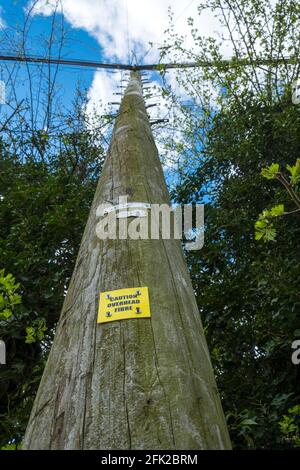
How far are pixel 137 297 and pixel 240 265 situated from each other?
2719 mm

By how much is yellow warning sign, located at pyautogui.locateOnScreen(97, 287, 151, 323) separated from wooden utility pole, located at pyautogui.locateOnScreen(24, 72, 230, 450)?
2cm

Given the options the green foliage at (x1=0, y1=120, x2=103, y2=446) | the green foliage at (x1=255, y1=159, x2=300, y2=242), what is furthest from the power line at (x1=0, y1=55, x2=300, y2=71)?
the green foliage at (x1=255, y1=159, x2=300, y2=242)

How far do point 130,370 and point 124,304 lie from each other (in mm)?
284

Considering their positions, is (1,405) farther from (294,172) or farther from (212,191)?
(212,191)

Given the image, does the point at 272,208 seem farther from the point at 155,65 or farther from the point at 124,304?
the point at 155,65

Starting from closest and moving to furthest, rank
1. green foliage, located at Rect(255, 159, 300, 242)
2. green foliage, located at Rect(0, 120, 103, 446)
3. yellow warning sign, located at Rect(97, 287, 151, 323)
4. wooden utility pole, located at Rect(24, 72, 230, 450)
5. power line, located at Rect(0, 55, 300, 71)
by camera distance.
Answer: wooden utility pole, located at Rect(24, 72, 230, 450), yellow warning sign, located at Rect(97, 287, 151, 323), green foliage, located at Rect(255, 159, 300, 242), green foliage, located at Rect(0, 120, 103, 446), power line, located at Rect(0, 55, 300, 71)

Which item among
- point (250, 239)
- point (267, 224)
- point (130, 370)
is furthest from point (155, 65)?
point (130, 370)

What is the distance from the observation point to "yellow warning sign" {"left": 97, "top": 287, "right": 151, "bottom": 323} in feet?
4.48

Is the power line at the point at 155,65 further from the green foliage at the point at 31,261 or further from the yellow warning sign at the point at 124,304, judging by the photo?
the yellow warning sign at the point at 124,304

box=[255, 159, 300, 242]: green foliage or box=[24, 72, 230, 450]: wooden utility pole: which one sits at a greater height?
box=[255, 159, 300, 242]: green foliage

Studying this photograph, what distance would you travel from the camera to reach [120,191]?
2.18 m

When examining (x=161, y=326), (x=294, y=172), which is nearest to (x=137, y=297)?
(x=161, y=326)

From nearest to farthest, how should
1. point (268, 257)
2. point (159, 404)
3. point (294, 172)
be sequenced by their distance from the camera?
point (159, 404) → point (294, 172) → point (268, 257)

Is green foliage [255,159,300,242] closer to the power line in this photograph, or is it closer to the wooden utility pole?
the wooden utility pole
